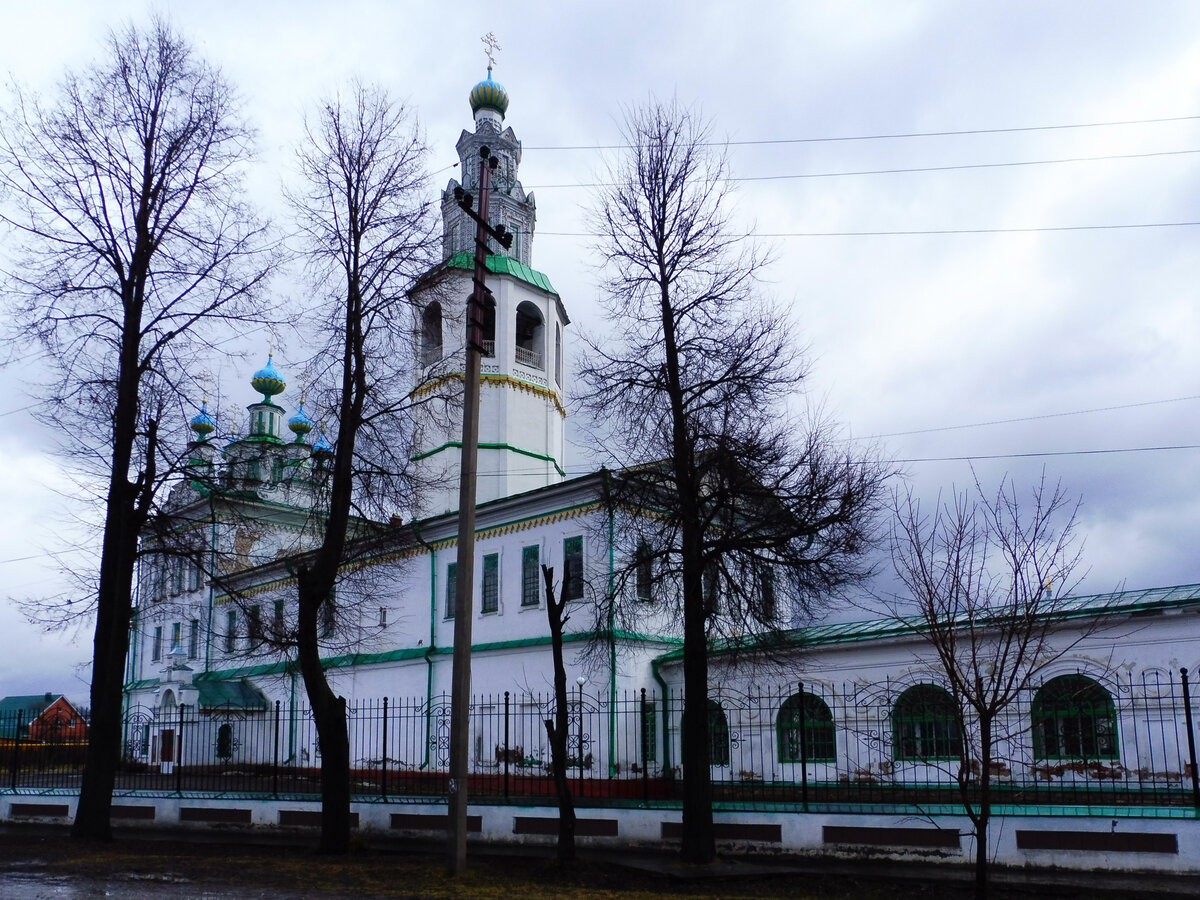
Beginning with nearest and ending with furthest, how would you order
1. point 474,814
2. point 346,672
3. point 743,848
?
point 743,848, point 474,814, point 346,672

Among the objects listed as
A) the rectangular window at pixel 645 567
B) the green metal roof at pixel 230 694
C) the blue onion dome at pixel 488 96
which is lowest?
the green metal roof at pixel 230 694

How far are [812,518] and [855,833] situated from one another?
4131mm

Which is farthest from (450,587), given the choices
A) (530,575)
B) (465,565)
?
(465,565)

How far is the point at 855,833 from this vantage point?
45.4 ft

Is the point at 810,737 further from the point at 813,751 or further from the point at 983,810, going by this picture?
the point at 983,810

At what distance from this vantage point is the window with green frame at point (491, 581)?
27.8m

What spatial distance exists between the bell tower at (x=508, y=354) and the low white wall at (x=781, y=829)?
12.9 meters

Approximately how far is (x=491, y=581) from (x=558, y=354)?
9.47m

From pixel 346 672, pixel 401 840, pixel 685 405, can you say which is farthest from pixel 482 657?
pixel 685 405

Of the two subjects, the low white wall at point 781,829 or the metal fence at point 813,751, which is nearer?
the low white wall at point 781,829

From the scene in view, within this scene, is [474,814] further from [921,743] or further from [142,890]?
[921,743]

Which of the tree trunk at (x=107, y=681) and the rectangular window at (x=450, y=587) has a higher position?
the rectangular window at (x=450, y=587)

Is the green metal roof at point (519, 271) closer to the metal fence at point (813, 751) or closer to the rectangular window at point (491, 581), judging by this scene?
the rectangular window at point (491, 581)

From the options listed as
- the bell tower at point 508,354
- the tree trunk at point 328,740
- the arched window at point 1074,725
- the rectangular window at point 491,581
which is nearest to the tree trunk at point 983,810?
the arched window at point 1074,725
